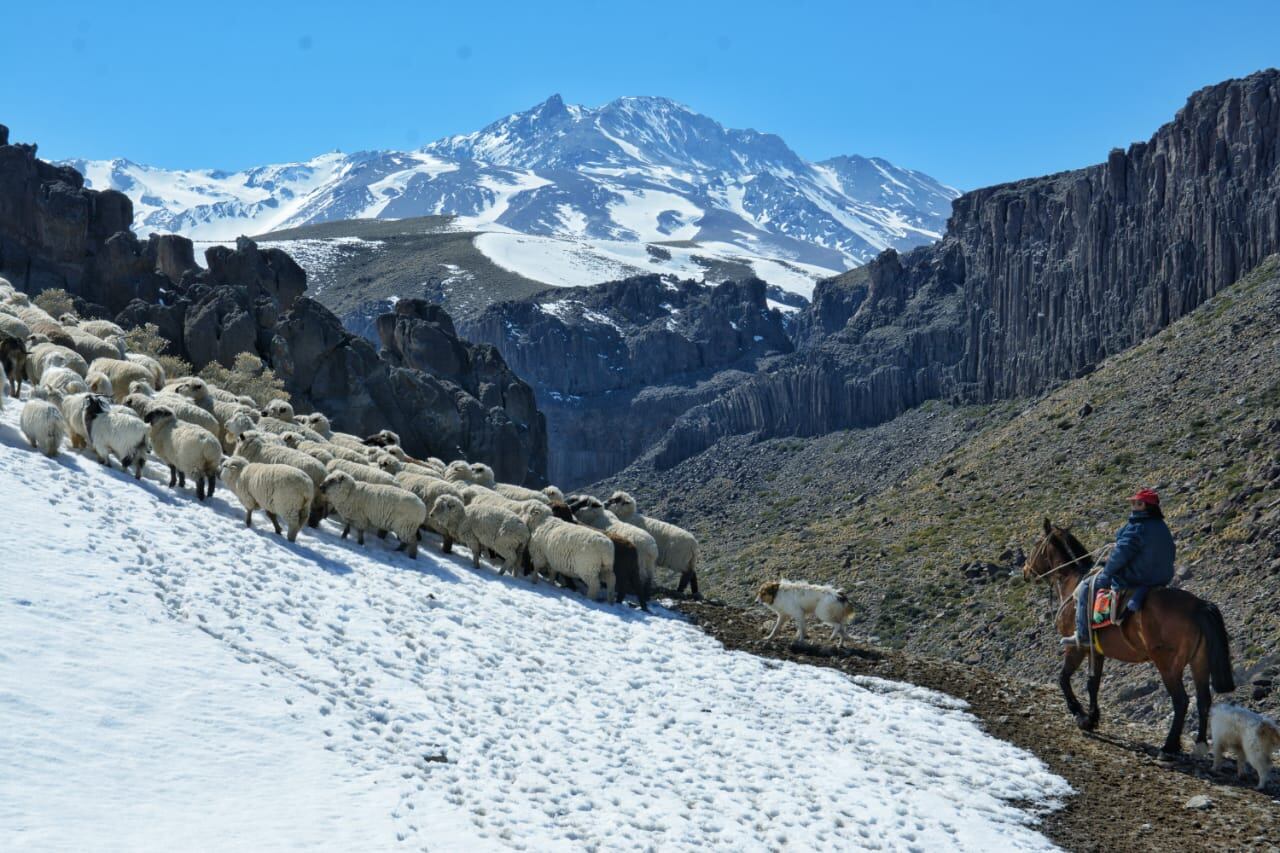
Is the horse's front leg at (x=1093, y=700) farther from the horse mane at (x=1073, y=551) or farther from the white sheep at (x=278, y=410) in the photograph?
the white sheep at (x=278, y=410)

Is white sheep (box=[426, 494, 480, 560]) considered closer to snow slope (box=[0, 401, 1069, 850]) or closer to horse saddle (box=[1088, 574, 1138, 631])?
snow slope (box=[0, 401, 1069, 850])

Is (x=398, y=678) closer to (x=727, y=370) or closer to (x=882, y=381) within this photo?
(x=882, y=381)

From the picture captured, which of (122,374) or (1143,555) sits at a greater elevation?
(122,374)

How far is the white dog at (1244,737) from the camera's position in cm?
1605

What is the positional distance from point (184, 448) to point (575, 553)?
8.26m

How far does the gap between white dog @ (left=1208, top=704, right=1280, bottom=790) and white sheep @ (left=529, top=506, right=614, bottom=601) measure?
12.2 meters

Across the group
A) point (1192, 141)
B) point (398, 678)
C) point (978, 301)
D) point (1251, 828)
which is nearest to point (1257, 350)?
point (1192, 141)

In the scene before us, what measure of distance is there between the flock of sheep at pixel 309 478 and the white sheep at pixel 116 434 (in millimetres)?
26

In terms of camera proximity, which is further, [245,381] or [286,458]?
[245,381]

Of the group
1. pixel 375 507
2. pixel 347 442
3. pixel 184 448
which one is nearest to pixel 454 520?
pixel 375 507

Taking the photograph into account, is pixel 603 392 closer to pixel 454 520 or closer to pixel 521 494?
pixel 521 494

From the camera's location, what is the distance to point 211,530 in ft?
70.8

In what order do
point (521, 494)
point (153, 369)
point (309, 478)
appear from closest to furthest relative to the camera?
1. point (309, 478)
2. point (521, 494)
3. point (153, 369)

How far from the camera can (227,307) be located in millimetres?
54156
